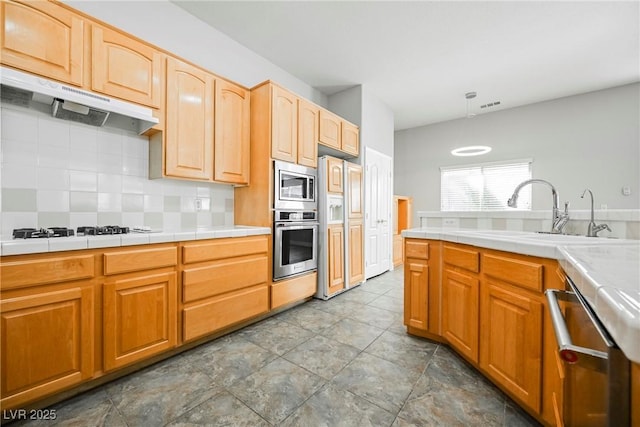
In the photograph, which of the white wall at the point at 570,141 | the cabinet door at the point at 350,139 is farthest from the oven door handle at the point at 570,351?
the white wall at the point at 570,141

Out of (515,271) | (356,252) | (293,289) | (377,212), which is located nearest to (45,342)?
(293,289)

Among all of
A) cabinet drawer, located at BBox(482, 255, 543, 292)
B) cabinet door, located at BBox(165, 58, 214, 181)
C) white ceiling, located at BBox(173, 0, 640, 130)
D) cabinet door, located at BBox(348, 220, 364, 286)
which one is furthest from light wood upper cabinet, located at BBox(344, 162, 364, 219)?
cabinet drawer, located at BBox(482, 255, 543, 292)

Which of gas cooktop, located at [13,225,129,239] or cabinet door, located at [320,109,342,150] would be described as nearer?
gas cooktop, located at [13,225,129,239]

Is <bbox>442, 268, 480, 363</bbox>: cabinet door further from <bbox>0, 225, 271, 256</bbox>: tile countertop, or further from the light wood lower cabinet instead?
<bbox>0, 225, 271, 256</bbox>: tile countertop

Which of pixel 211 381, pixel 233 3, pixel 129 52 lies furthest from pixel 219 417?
pixel 233 3

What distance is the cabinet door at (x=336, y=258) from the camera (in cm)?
319

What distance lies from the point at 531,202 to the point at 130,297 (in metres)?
5.88

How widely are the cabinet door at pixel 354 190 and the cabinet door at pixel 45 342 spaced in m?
2.73

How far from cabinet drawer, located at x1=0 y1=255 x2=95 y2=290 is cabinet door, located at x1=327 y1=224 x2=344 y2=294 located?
2.24 meters

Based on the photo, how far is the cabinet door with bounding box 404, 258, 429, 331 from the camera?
2062mm

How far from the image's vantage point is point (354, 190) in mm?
3615

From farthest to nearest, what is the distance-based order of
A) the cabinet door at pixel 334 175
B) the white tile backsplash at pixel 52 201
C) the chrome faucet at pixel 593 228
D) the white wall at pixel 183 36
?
the cabinet door at pixel 334 175 → the white wall at pixel 183 36 → the white tile backsplash at pixel 52 201 → the chrome faucet at pixel 593 228

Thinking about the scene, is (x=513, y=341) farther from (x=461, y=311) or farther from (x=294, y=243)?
(x=294, y=243)

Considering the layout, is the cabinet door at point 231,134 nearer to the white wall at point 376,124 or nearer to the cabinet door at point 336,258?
the cabinet door at point 336,258
